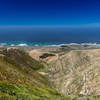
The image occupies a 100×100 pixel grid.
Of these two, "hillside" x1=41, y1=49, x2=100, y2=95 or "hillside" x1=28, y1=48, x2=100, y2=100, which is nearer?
"hillside" x1=28, y1=48, x2=100, y2=100

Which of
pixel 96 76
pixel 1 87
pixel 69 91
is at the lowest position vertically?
pixel 69 91

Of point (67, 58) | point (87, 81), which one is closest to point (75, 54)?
point (67, 58)

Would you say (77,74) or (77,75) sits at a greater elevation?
(77,74)

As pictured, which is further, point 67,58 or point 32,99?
point 67,58

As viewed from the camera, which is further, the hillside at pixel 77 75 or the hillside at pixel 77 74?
the hillside at pixel 77 74

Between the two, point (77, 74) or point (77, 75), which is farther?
point (77, 74)

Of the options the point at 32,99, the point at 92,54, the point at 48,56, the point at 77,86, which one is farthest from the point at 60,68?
the point at 32,99

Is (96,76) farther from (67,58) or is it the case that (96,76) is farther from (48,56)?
(48,56)

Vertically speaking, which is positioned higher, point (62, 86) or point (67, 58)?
point (67, 58)

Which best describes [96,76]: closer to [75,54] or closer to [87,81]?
[87,81]

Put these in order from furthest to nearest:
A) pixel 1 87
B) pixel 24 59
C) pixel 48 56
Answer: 1. pixel 48 56
2. pixel 24 59
3. pixel 1 87

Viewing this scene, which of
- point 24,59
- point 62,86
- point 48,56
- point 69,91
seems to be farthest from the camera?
point 48,56
